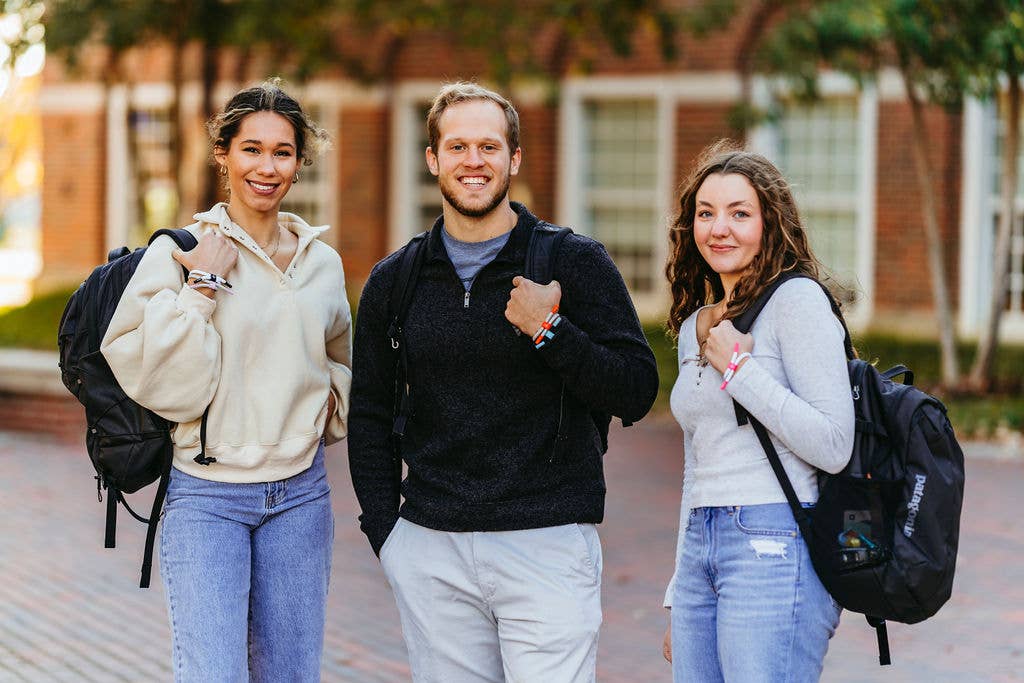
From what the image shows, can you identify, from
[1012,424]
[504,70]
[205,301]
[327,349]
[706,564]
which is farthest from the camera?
[504,70]

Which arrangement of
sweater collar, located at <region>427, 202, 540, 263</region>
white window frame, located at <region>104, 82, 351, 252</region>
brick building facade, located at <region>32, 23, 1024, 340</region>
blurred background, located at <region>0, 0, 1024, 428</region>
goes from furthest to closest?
white window frame, located at <region>104, 82, 351, 252</region>
brick building facade, located at <region>32, 23, 1024, 340</region>
blurred background, located at <region>0, 0, 1024, 428</region>
sweater collar, located at <region>427, 202, 540, 263</region>

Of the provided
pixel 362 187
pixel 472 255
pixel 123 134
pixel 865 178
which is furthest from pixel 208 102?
pixel 472 255

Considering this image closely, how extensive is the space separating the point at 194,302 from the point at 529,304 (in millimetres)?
881

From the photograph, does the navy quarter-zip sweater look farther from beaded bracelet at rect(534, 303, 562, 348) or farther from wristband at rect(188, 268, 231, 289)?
wristband at rect(188, 268, 231, 289)

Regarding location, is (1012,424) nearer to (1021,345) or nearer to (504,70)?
(1021,345)

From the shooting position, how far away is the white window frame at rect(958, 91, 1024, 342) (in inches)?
619

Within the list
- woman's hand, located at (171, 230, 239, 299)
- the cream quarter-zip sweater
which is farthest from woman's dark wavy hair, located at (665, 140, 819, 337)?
woman's hand, located at (171, 230, 239, 299)

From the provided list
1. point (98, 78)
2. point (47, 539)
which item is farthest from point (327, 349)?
point (98, 78)

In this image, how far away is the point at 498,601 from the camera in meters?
3.37

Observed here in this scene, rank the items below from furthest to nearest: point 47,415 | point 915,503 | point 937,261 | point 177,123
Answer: point 177,123 → point 937,261 → point 47,415 → point 915,503

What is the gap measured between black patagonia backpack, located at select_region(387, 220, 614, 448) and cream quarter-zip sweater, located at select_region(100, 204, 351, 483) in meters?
0.29

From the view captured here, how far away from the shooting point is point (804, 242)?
11.0 ft

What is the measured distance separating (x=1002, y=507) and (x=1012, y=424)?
9.14 feet

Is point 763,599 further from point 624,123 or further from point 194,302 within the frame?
point 624,123
